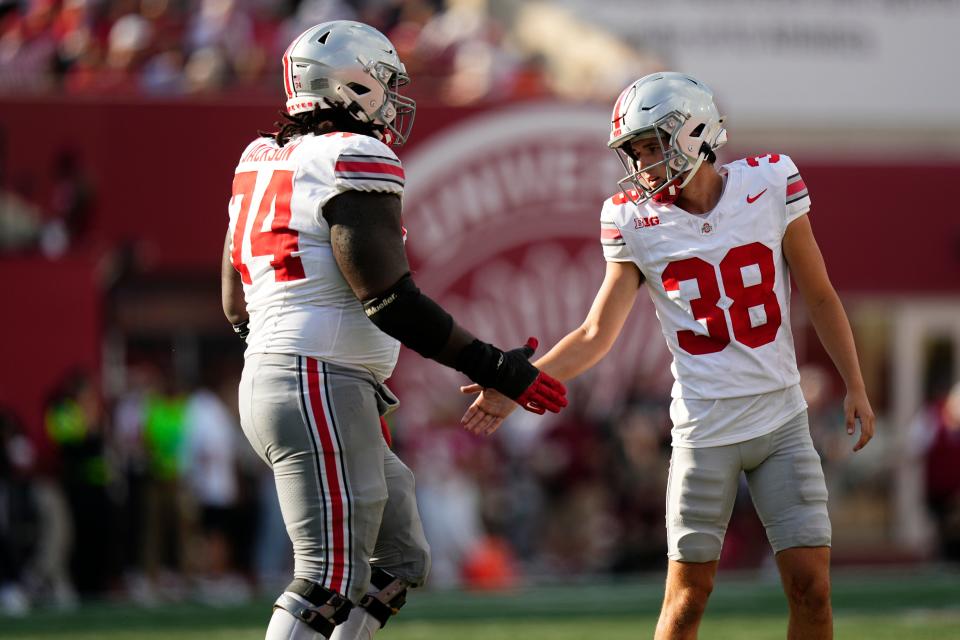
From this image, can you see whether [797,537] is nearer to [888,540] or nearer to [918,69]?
[888,540]

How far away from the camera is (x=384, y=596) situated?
471 cm

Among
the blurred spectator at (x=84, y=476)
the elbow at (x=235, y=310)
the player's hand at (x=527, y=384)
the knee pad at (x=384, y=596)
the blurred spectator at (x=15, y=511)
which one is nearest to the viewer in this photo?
the player's hand at (x=527, y=384)

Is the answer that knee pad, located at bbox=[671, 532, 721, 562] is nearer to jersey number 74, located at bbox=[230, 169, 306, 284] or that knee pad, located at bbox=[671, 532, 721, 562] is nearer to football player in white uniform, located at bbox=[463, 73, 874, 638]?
football player in white uniform, located at bbox=[463, 73, 874, 638]

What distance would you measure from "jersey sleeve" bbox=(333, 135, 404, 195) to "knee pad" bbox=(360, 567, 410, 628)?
116 cm

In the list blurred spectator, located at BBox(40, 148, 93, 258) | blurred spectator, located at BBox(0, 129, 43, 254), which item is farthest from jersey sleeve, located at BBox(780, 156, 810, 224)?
blurred spectator, located at BBox(40, 148, 93, 258)

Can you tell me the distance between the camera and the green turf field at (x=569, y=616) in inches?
337

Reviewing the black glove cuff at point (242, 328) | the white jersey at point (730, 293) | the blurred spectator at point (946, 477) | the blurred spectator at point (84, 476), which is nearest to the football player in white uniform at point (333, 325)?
the black glove cuff at point (242, 328)

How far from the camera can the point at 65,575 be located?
11.5 m

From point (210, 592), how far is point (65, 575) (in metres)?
1.12

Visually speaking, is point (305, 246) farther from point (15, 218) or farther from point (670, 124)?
point (15, 218)

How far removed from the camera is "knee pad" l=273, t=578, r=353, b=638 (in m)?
4.33

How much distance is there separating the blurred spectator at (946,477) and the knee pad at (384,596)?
9.36m

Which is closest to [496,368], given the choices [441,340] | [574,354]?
[441,340]

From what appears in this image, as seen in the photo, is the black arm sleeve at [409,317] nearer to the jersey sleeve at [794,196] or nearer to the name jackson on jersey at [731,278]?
the name jackson on jersey at [731,278]
